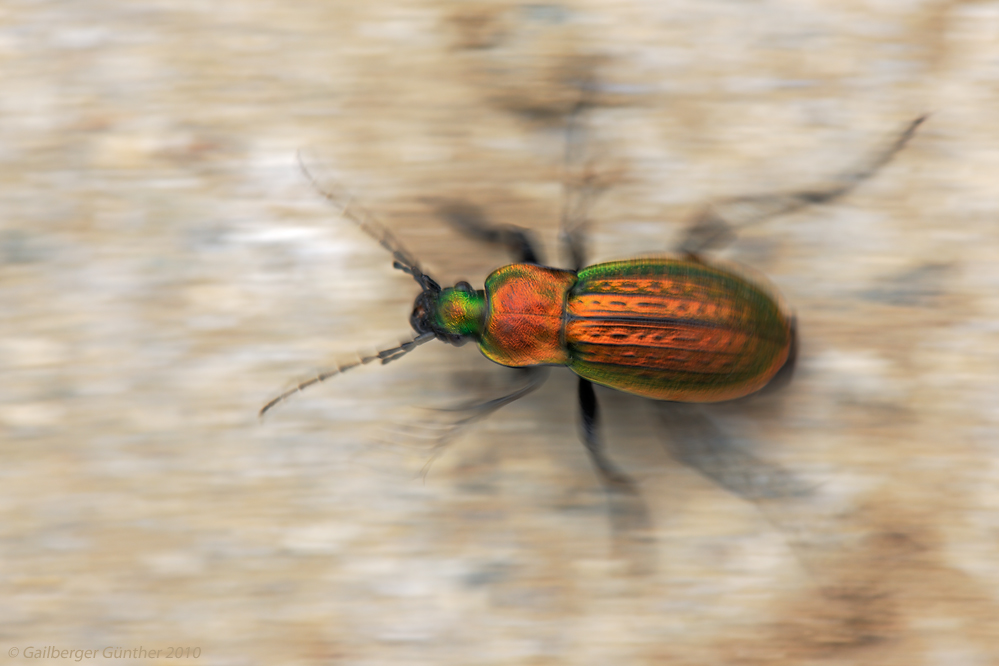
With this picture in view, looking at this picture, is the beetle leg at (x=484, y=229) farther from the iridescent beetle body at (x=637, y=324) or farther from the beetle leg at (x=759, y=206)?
the beetle leg at (x=759, y=206)

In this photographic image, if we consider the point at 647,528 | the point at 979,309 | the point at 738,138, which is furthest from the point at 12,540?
the point at 979,309

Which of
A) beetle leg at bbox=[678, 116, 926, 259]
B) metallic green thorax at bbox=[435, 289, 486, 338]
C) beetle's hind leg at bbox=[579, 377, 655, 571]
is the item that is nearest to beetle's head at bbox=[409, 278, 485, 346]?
metallic green thorax at bbox=[435, 289, 486, 338]

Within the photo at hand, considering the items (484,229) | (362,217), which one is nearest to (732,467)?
(484,229)

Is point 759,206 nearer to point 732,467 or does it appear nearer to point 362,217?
point 732,467

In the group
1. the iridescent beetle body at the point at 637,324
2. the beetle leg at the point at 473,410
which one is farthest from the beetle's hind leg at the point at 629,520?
the iridescent beetle body at the point at 637,324

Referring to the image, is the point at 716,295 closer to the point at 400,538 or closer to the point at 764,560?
the point at 764,560

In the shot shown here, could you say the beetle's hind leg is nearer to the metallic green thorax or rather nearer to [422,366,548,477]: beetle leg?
[422,366,548,477]: beetle leg
